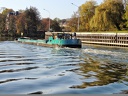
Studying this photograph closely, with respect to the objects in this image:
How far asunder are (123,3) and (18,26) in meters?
71.3

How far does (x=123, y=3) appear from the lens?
78562 millimetres

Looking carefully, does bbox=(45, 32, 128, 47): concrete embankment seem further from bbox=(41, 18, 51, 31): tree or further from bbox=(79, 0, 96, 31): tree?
bbox=(41, 18, 51, 31): tree

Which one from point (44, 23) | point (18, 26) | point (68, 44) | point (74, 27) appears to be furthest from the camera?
point (44, 23)

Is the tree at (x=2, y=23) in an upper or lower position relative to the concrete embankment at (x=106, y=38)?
upper

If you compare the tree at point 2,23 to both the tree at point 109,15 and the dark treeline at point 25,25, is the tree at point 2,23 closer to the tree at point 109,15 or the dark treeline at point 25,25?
the dark treeline at point 25,25

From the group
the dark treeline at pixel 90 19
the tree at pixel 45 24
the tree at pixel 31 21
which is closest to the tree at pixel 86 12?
the dark treeline at pixel 90 19

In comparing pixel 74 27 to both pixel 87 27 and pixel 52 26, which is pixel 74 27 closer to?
pixel 87 27

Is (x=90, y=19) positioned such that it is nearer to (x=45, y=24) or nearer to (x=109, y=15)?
(x=109, y=15)

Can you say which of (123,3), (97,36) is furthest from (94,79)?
(123,3)

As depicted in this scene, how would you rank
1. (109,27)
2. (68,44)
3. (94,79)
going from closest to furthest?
(94,79), (68,44), (109,27)

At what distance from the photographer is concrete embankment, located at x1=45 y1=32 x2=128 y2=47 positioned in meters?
56.9

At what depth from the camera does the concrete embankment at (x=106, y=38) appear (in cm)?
5691

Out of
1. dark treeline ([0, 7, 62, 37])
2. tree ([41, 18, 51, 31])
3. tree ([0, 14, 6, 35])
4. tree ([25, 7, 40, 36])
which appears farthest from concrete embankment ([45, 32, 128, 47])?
tree ([41, 18, 51, 31])

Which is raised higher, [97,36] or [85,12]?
[85,12]
